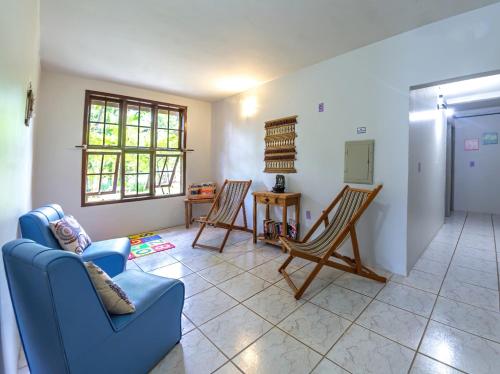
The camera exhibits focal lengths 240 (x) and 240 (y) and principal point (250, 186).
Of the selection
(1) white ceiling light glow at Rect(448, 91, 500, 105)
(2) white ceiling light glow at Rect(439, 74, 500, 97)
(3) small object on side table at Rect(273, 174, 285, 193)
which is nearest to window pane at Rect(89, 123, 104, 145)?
(3) small object on side table at Rect(273, 174, 285, 193)

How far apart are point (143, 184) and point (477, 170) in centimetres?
739

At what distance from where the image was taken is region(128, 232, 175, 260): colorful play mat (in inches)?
128

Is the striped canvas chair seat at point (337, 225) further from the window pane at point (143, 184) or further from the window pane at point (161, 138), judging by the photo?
the window pane at point (161, 138)

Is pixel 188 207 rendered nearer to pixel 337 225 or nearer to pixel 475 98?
pixel 337 225

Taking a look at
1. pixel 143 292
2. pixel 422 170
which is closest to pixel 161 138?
pixel 143 292

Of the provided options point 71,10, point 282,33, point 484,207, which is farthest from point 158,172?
point 484,207

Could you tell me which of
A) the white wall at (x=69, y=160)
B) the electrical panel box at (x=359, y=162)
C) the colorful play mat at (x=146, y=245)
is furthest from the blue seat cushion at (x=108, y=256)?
the electrical panel box at (x=359, y=162)

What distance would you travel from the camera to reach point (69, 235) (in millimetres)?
2029

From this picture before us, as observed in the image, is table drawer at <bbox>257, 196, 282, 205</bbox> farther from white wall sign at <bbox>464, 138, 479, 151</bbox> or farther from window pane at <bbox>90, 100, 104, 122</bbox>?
white wall sign at <bbox>464, 138, 479, 151</bbox>

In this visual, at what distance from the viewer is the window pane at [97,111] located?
147 inches

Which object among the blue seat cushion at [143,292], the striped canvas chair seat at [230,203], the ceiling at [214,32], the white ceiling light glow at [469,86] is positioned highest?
the white ceiling light glow at [469,86]

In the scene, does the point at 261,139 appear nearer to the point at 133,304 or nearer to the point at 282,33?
the point at 282,33

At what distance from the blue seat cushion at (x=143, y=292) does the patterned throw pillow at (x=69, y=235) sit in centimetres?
70

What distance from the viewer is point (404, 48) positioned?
7.97 feet
